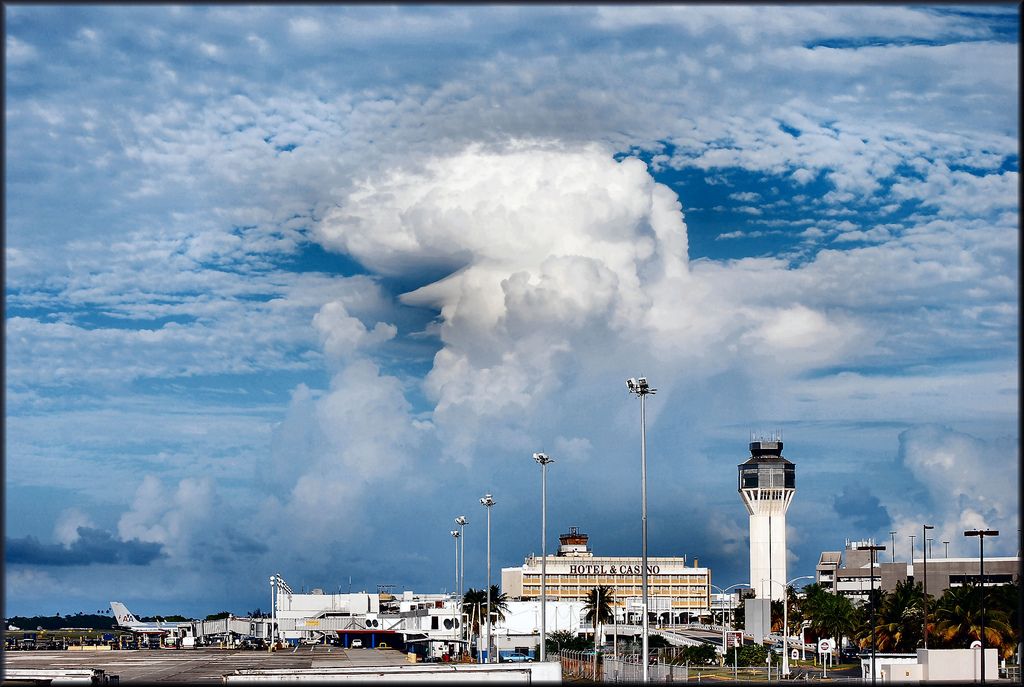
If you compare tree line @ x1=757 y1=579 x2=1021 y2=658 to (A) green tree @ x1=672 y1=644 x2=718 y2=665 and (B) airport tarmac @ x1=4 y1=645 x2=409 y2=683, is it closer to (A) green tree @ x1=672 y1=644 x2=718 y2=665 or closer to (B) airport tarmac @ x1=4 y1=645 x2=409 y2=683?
(A) green tree @ x1=672 y1=644 x2=718 y2=665

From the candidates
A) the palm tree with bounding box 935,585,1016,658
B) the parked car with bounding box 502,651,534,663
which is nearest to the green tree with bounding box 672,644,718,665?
the parked car with bounding box 502,651,534,663

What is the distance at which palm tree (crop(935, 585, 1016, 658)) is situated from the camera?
99.2 m

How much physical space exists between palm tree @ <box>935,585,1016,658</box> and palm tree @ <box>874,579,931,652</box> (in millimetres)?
14491

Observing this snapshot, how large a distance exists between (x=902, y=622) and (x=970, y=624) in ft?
75.9

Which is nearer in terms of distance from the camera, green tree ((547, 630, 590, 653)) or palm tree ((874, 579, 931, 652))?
palm tree ((874, 579, 931, 652))

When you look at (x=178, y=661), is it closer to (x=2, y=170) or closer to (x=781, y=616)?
(x=781, y=616)

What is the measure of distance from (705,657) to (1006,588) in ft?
103

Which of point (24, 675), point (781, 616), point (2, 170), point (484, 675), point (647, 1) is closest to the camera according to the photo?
point (647, 1)

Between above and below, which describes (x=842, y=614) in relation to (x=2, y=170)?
below

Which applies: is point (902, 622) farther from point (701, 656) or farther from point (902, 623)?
point (701, 656)

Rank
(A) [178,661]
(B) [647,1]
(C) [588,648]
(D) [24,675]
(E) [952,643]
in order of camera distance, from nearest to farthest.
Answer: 1. (B) [647,1]
2. (D) [24,675]
3. (E) [952,643]
4. (A) [178,661]
5. (C) [588,648]

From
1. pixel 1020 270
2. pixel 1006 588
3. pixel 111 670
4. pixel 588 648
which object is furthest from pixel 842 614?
pixel 1020 270

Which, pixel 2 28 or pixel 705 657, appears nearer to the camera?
pixel 2 28

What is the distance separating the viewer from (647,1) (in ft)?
61.2
